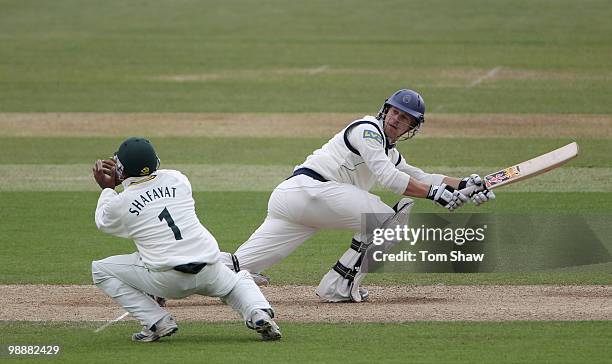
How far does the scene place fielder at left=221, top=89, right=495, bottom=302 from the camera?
974 centimetres

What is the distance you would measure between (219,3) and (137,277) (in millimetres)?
36634

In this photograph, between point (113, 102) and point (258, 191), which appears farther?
point (113, 102)

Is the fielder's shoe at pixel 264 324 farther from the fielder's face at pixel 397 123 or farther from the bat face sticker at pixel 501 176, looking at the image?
the bat face sticker at pixel 501 176

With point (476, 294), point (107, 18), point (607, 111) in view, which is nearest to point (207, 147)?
point (607, 111)

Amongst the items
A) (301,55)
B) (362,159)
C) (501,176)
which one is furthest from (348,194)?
(301,55)

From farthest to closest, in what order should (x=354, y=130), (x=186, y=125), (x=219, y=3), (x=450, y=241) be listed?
(x=219, y=3) → (x=186, y=125) → (x=450, y=241) → (x=354, y=130)

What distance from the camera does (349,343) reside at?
8.43m

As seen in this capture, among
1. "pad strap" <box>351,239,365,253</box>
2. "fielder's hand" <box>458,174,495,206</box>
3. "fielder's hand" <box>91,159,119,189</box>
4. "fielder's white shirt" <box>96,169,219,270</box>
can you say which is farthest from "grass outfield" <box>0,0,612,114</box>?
"fielder's white shirt" <box>96,169,219,270</box>

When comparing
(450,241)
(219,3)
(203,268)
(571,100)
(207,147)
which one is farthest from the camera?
(219,3)

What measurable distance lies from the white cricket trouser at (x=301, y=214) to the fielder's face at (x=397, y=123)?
1.67ft

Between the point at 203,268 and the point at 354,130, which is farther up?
the point at 354,130

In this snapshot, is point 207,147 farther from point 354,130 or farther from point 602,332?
point 602,332

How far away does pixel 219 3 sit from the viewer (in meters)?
44.5

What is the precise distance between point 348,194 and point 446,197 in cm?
76
